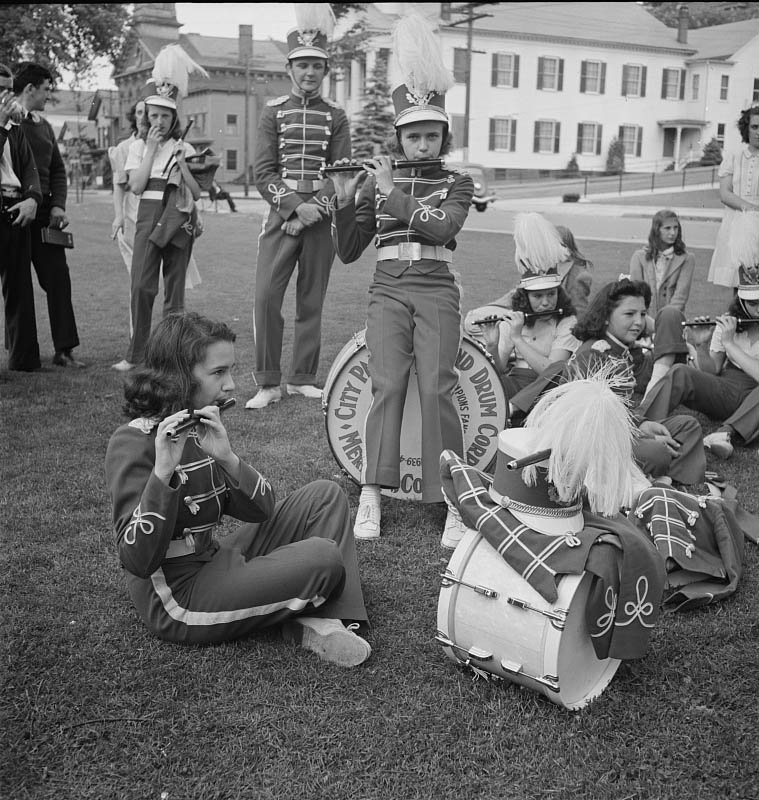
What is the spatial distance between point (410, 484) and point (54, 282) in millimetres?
4154

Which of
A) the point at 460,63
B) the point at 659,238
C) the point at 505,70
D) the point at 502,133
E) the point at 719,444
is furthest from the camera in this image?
the point at 502,133

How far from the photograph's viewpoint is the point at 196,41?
6375 centimetres

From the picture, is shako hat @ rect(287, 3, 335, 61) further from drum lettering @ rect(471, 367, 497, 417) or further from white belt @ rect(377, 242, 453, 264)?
drum lettering @ rect(471, 367, 497, 417)

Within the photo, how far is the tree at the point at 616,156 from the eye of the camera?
152ft

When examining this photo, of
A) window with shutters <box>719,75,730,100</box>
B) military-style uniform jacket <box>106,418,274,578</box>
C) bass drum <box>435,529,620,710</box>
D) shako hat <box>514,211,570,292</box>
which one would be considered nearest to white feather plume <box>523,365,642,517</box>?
bass drum <box>435,529,620,710</box>

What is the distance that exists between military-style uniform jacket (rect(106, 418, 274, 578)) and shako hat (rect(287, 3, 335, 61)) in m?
4.03

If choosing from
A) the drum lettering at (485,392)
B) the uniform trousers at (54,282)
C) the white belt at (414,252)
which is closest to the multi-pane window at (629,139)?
the uniform trousers at (54,282)

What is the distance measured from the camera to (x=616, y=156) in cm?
4653

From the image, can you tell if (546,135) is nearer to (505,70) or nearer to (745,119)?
(505,70)

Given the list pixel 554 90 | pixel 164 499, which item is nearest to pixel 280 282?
pixel 164 499

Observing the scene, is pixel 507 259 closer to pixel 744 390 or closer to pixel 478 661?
pixel 744 390

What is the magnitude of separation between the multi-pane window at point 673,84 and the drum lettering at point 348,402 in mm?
30770

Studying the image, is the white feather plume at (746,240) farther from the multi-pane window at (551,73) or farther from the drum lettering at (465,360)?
the multi-pane window at (551,73)

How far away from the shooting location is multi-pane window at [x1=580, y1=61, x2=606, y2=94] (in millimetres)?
43969
